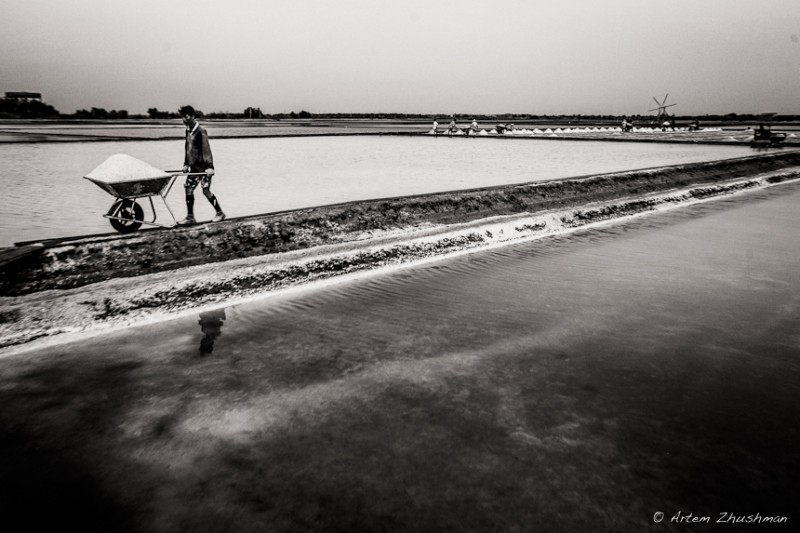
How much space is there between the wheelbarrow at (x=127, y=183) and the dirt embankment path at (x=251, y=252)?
1015 mm

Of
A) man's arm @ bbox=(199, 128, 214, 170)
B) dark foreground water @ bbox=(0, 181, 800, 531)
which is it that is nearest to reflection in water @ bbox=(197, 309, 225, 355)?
dark foreground water @ bbox=(0, 181, 800, 531)

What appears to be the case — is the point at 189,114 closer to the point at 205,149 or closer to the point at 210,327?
the point at 205,149

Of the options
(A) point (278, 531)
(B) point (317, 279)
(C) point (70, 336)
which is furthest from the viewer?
(B) point (317, 279)

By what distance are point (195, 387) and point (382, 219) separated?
429 centimetres

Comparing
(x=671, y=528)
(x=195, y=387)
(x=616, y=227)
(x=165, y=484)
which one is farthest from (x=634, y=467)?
(x=616, y=227)

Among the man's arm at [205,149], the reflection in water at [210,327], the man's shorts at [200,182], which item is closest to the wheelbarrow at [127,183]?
the man's shorts at [200,182]

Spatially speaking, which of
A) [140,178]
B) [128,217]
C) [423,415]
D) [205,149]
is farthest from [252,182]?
[423,415]

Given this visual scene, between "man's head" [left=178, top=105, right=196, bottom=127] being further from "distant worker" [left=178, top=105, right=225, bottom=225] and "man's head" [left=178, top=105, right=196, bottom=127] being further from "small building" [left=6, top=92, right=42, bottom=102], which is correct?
"small building" [left=6, top=92, right=42, bottom=102]

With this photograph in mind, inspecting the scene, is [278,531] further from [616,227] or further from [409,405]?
[616,227]

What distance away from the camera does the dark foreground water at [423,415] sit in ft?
6.75

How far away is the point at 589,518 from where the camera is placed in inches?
77.7

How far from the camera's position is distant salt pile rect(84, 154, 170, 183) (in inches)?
217

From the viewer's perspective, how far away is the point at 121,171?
18.5ft

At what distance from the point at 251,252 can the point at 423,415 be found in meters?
3.39
